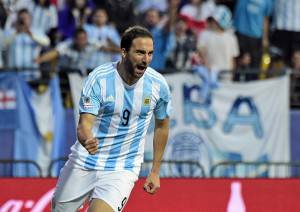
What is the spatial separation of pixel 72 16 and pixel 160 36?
1526 mm

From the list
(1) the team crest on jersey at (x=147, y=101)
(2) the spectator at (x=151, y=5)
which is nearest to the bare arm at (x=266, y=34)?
(2) the spectator at (x=151, y=5)

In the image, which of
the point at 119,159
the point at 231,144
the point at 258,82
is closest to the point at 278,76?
the point at 258,82

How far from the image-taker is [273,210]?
32.8ft

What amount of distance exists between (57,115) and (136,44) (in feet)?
22.3

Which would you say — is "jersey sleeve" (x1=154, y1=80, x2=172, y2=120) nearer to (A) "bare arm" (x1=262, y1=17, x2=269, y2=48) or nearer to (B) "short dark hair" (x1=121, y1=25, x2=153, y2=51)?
(B) "short dark hair" (x1=121, y1=25, x2=153, y2=51)

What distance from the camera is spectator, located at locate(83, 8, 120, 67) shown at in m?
14.4

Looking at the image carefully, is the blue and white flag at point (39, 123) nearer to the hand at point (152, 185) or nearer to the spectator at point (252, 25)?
the spectator at point (252, 25)

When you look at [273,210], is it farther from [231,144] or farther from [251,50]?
[251,50]

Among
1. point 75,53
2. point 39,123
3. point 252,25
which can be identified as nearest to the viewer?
point 39,123

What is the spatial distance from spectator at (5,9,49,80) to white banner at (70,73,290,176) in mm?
1068

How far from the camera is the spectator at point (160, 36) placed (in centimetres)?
1473

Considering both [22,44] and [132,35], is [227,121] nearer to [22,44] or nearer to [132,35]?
[22,44]

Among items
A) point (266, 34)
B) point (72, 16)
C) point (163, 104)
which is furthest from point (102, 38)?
point (163, 104)

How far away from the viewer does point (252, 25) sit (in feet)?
49.9
